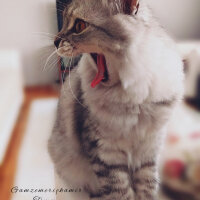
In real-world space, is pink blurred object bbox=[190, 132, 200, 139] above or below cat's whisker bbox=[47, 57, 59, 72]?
below

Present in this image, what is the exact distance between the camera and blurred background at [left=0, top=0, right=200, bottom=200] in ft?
1.76

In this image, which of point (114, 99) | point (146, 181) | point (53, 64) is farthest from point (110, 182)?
point (53, 64)

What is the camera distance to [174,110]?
2.14ft

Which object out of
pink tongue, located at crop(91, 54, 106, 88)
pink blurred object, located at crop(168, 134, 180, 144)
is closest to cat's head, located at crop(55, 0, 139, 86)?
pink tongue, located at crop(91, 54, 106, 88)

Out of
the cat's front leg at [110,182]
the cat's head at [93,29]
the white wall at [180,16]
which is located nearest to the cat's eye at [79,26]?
the cat's head at [93,29]

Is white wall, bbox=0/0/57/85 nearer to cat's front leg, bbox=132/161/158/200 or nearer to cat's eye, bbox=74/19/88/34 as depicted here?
cat's eye, bbox=74/19/88/34

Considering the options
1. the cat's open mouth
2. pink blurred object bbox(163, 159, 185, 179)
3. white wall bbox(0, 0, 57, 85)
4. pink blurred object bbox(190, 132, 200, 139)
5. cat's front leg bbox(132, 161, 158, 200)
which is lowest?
cat's front leg bbox(132, 161, 158, 200)

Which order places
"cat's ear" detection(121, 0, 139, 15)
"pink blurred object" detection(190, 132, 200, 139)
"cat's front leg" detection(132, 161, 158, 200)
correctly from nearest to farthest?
"cat's ear" detection(121, 0, 139, 15) < "pink blurred object" detection(190, 132, 200, 139) < "cat's front leg" detection(132, 161, 158, 200)

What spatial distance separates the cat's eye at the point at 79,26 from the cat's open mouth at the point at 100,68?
0.06 m

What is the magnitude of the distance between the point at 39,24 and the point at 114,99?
23 centimetres

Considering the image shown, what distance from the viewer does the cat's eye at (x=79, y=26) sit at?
564mm

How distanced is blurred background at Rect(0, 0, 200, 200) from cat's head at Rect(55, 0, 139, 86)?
0.03 m

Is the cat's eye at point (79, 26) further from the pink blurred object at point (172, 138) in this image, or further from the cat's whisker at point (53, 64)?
the pink blurred object at point (172, 138)

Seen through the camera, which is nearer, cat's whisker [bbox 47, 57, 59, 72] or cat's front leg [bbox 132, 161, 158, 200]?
cat's whisker [bbox 47, 57, 59, 72]
